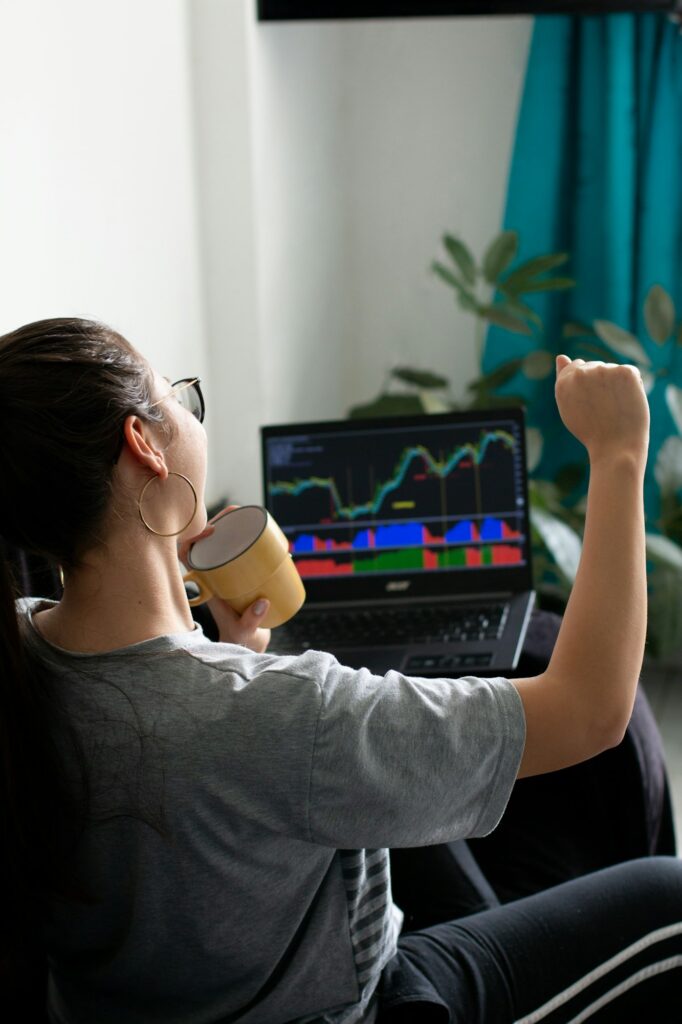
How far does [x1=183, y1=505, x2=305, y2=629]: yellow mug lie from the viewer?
127 cm

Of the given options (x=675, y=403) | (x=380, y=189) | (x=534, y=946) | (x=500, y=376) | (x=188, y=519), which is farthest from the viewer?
(x=380, y=189)

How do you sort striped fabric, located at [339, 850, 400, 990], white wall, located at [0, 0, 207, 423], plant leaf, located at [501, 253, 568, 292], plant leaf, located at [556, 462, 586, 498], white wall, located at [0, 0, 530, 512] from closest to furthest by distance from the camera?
striped fabric, located at [339, 850, 400, 990], white wall, located at [0, 0, 207, 423], white wall, located at [0, 0, 530, 512], plant leaf, located at [501, 253, 568, 292], plant leaf, located at [556, 462, 586, 498]

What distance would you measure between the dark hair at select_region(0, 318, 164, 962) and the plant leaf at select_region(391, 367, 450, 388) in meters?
1.83

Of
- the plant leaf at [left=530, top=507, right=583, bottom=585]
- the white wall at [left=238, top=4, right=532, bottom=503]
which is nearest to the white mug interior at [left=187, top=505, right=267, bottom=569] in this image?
the plant leaf at [left=530, top=507, right=583, bottom=585]

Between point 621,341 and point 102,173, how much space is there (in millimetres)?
1226

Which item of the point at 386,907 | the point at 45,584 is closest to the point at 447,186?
the point at 45,584

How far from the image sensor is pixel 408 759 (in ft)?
2.68

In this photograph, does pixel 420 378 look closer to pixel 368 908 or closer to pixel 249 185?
pixel 249 185

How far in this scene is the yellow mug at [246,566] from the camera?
4.16 feet

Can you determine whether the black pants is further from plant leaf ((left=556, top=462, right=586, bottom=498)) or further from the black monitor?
the black monitor

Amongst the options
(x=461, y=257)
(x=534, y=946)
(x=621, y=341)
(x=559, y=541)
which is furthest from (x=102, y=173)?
(x=534, y=946)

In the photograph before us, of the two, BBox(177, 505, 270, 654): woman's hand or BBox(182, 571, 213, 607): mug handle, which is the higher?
BBox(182, 571, 213, 607): mug handle

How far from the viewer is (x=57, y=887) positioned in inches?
34.8

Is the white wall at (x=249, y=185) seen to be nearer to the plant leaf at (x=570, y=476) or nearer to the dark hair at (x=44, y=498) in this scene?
the plant leaf at (x=570, y=476)
